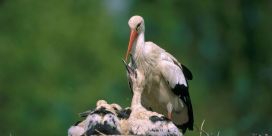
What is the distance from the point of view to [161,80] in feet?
16.3

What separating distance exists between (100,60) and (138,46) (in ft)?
9.06

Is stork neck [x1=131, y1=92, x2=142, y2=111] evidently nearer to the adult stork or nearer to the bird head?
the bird head

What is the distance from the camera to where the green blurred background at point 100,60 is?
753 centimetres

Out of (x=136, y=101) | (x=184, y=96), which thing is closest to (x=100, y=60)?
(x=184, y=96)

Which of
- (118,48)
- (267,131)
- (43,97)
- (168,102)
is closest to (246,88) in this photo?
(267,131)

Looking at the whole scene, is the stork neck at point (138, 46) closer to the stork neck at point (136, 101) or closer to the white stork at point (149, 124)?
the stork neck at point (136, 101)

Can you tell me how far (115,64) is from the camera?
24.5ft

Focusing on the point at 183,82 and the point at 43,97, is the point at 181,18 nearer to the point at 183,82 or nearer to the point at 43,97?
→ the point at 43,97

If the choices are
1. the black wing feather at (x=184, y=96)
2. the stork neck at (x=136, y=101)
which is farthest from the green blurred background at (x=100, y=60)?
the stork neck at (x=136, y=101)

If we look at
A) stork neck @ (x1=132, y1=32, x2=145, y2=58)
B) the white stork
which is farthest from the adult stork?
the white stork

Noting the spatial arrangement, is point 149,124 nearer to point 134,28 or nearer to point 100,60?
point 134,28

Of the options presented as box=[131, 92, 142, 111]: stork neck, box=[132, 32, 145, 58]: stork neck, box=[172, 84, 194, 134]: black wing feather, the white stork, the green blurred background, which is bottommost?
the white stork

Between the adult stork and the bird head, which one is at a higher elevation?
the bird head

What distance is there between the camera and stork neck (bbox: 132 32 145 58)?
4.70 m
